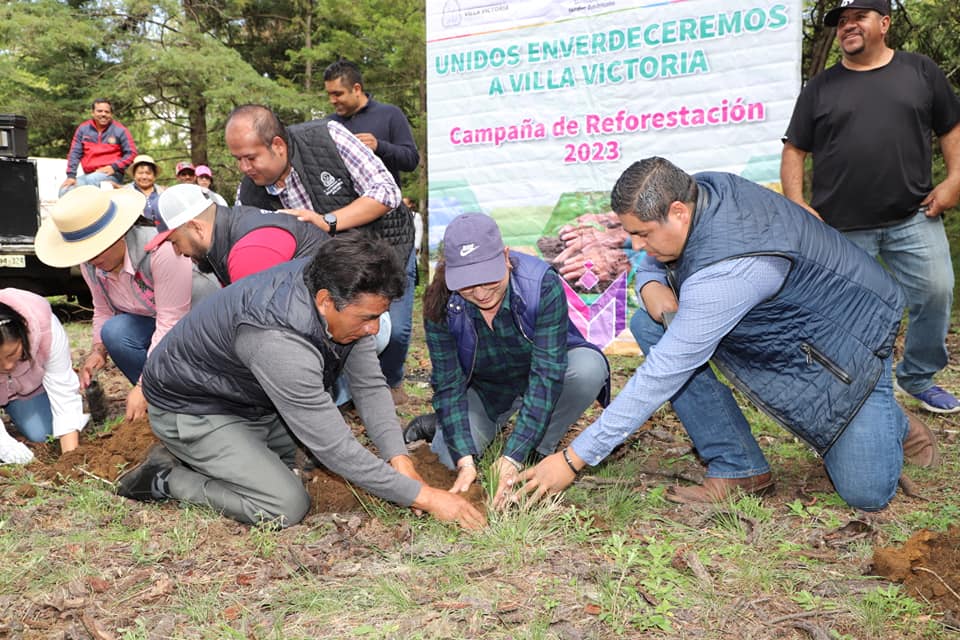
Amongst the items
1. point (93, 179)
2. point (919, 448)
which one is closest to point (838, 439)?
point (919, 448)

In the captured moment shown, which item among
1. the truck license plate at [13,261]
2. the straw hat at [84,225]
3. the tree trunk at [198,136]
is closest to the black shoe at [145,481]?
the straw hat at [84,225]

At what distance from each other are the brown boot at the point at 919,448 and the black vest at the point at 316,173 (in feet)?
8.60

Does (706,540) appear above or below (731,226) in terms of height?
below

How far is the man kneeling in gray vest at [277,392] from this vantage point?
2764 millimetres

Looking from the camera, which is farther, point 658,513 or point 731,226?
point 658,513

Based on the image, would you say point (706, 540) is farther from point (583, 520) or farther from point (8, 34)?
point (8, 34)

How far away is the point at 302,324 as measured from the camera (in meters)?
2.81

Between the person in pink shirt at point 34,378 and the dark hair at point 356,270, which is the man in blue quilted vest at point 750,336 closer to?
the dark hair at point 356,270

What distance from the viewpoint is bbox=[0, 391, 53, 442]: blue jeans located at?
14.6ft

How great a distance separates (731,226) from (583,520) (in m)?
1.26

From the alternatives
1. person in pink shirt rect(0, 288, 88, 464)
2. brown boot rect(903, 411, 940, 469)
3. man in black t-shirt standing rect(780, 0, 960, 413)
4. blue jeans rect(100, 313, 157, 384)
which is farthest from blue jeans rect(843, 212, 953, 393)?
person in pink shirt rect(0, 288, 88, 464)

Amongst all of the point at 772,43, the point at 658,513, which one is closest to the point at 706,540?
the point at 658,513

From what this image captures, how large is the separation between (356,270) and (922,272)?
3.07m

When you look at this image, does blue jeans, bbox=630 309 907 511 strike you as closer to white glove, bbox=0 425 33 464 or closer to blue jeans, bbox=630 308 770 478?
blue jeans, bbox=630 308 770 478
